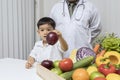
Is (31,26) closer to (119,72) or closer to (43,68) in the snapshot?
(43,68)

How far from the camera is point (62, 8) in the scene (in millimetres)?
2418

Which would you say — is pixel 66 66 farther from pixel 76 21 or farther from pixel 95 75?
pixel 76 21

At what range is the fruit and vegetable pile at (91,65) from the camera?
1.05 m

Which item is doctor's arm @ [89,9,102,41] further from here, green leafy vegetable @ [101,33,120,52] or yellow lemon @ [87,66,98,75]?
yellow lemon @ [87,66,98,75]

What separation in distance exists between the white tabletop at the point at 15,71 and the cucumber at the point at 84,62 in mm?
235

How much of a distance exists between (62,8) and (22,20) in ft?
2.18

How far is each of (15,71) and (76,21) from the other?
106cm

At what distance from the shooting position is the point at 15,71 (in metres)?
1.45

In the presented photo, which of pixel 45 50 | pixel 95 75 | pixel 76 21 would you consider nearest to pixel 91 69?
pixel 95 75

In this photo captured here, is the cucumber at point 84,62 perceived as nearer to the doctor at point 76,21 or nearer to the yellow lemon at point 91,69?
the yellow lemon at point 91,69

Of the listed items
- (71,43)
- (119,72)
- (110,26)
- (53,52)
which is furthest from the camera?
(110,26)

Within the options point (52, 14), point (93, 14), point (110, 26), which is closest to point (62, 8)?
point (52, 14)

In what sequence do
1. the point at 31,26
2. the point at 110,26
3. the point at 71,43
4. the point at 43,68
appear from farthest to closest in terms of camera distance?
the point at 31,26 → the point at 110,26 → the point at 71,43 → the point at 43,68

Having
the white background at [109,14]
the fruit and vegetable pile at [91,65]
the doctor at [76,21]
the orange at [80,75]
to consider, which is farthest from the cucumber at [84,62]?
the white background at [109,14]
